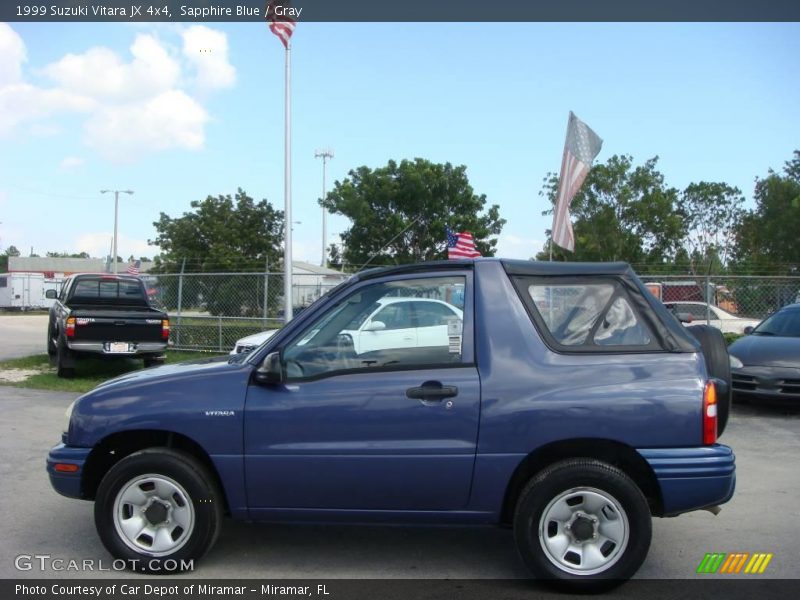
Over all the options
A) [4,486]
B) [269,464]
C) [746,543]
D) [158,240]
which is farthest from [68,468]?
[158,240]

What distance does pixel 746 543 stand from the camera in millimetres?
4738

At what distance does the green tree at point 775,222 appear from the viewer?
30953 mm

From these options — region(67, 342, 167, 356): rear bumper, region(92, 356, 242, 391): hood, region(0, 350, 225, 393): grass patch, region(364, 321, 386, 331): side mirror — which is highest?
region(364, 321, 386, 331): side mirror

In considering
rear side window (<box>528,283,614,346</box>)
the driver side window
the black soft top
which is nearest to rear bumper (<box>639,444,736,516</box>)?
the black soft top

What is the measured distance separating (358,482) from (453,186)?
3101 cm

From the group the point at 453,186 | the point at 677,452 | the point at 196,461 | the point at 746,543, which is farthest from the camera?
the point at 453,186

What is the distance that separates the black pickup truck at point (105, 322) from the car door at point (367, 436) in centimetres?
886

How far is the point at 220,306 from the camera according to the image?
649 inches

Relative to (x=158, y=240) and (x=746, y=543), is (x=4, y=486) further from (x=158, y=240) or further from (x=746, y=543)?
(x=158, y=240)

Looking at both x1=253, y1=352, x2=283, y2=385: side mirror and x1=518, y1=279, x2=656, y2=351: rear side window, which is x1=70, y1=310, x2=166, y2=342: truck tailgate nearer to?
x1=253, y1=352, x2=283, y2=385: side mirror

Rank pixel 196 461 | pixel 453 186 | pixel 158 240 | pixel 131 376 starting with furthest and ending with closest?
pixel 453 186
pixel 158 240
pixel 131 376
pixel 196 461

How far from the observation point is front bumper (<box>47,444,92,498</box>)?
4.15 metres

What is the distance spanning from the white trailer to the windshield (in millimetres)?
45560

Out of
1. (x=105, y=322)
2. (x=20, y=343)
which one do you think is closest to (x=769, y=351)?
(x=105, y=322)
